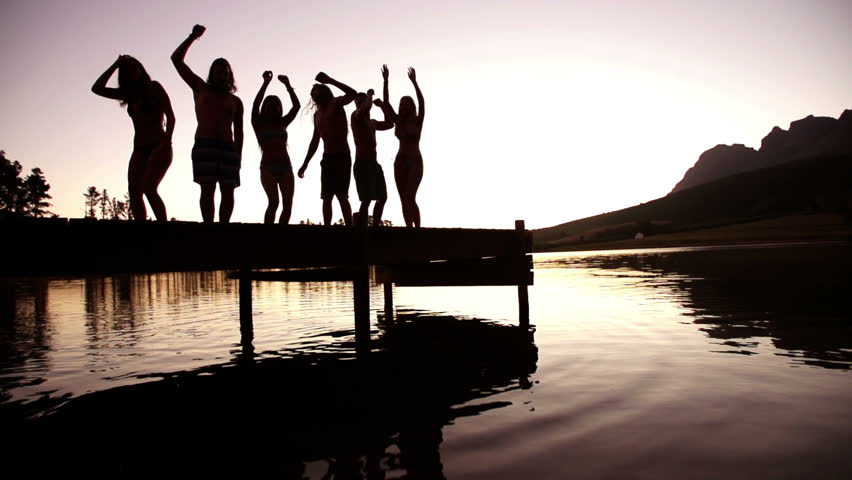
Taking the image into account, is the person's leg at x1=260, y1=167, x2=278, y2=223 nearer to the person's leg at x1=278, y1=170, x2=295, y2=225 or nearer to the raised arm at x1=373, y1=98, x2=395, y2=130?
the person's leg at x1=278, y1=170, x2=295, y2=225

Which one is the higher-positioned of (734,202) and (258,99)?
(734,202)

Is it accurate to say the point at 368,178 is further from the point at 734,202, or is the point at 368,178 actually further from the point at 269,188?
the point at 734,202

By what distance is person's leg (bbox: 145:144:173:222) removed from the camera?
6207 millimetres

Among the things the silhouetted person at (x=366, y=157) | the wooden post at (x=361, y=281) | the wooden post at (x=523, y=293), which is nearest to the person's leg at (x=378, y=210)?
the silhouetted person at (x=366, y=157)

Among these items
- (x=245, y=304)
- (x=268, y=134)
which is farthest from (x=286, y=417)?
(x=245, y=304)

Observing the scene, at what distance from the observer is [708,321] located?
11.6 m

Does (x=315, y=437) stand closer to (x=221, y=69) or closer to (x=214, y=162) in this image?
(x=214, y=162)

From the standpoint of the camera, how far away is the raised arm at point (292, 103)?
836cm

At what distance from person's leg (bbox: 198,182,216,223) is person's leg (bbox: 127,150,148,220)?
27.0 inches

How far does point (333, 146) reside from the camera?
8.42 meters

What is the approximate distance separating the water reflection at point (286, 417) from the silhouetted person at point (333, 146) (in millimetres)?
2657

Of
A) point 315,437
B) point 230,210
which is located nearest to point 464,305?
point 230,210

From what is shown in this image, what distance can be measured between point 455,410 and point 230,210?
159 inches

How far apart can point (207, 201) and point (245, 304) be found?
17.8 feet
